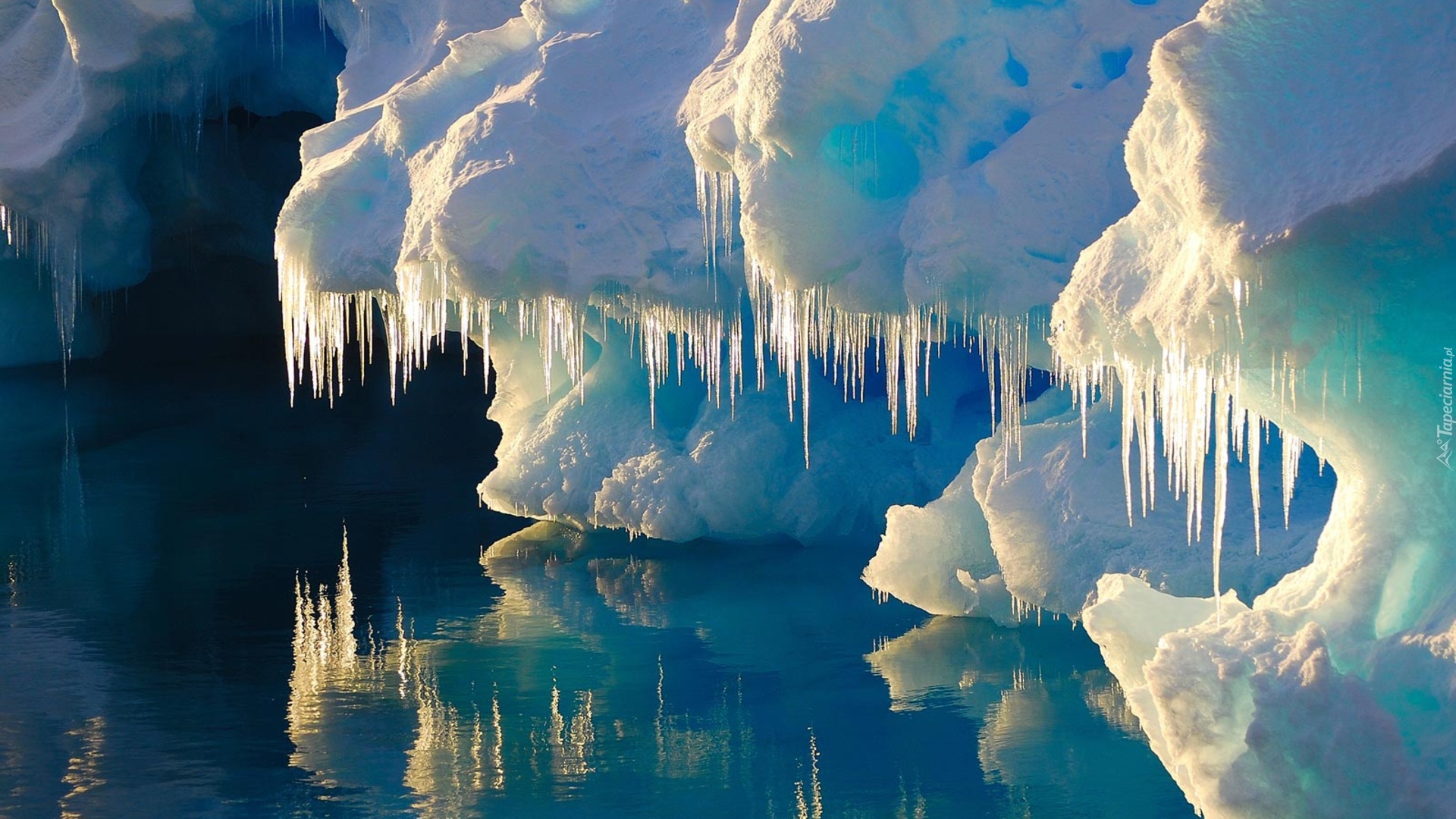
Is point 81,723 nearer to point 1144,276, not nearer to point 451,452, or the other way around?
point 1144,276

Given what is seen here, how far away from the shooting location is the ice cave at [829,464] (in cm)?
532

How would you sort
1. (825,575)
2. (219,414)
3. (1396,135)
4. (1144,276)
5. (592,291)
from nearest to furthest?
(1396,135)
(1144,276)
(592,291)
(825,575)
(219,414)

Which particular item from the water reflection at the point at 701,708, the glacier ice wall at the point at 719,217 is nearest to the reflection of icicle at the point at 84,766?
the water reflection at the point at 701,708

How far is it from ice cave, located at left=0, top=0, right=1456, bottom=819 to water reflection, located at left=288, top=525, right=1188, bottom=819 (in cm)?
4

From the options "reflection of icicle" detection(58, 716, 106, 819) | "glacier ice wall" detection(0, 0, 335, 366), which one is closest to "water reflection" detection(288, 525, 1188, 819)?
"reflection of icicle" detection(58, 716, 106, 819)

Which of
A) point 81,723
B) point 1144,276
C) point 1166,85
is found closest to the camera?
point 1166,85

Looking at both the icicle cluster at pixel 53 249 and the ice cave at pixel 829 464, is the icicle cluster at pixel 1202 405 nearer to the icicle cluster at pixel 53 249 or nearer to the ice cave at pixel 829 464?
the ice cave at pixel 829 464

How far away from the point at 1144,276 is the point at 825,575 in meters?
6.18

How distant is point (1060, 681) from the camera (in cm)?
920

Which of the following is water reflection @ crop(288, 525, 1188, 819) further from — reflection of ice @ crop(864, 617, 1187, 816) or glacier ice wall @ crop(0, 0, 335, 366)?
glacier ice wall @ crop(0, 0, 335, 366)

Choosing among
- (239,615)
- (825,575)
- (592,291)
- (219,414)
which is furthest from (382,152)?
(219,414)

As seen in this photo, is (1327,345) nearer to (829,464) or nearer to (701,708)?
(701,708)

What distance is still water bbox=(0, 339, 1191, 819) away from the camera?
770cm

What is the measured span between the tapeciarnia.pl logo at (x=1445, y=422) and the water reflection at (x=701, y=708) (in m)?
2.42
